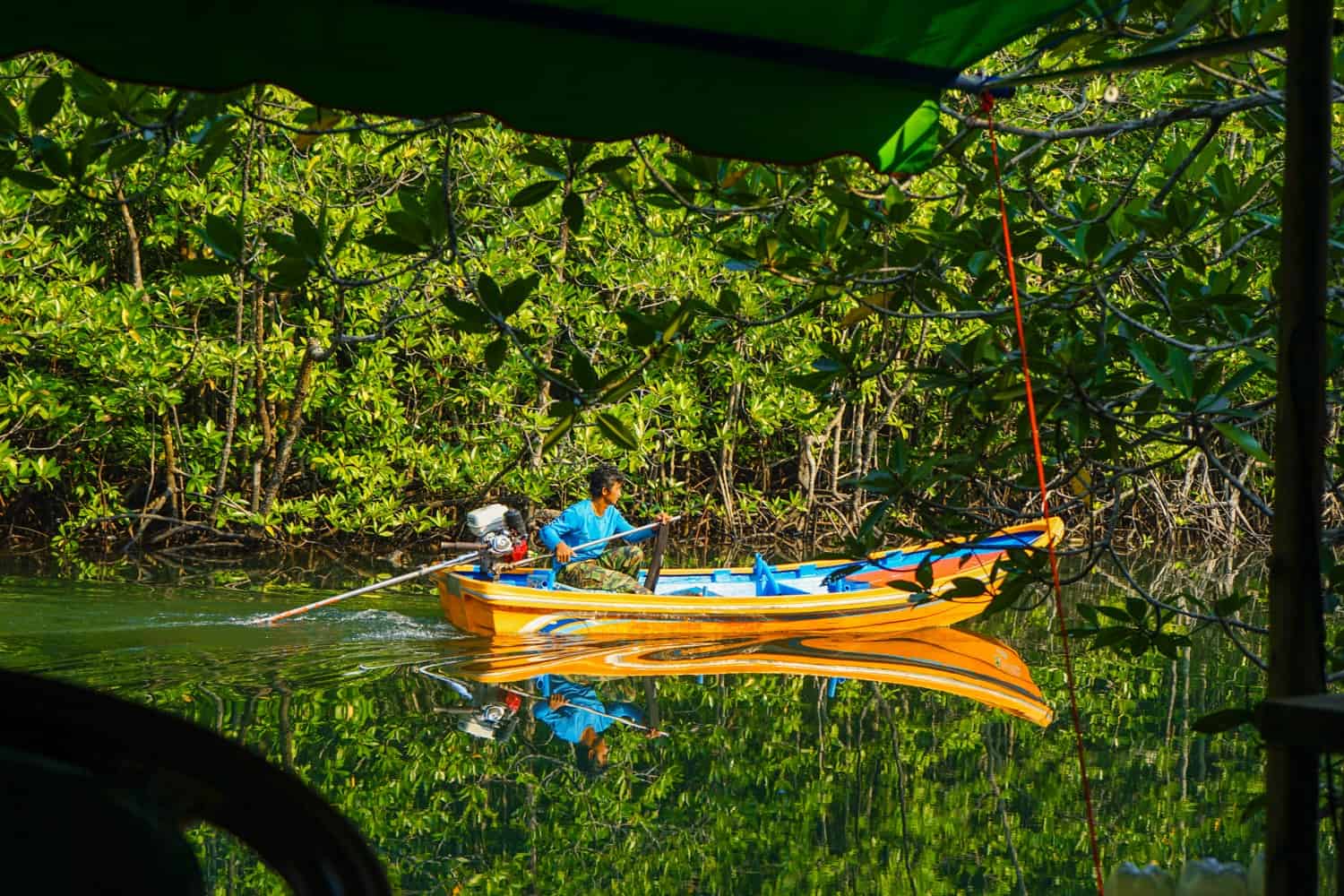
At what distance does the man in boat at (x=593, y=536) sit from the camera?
28.8 ft

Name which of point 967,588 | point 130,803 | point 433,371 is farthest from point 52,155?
point 433,371

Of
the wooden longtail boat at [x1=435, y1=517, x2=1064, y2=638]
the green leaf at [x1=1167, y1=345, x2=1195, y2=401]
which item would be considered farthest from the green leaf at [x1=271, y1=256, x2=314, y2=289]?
the wooden longtail boat at [x1=435, y1=517, x2=1064, y2=638]

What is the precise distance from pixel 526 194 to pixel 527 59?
448 millimetres

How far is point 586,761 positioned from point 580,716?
0.84m

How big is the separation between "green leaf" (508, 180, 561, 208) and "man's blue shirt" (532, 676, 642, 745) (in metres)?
4.11

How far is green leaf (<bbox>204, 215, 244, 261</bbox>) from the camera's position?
2246 millimetres

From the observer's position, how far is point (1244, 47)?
1.71m

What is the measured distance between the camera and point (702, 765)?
5711mm

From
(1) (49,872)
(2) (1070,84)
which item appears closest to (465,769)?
(1) (49,872)

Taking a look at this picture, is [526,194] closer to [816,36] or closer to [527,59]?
[527,59]

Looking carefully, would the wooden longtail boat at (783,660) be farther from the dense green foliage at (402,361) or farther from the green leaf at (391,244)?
the green leaf at (391,244)

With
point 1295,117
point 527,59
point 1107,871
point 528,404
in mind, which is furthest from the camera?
point 528,404

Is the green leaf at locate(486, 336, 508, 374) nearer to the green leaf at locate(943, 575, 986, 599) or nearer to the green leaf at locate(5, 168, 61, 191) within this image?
the green leaf at locate(5, 168, 61, 191)

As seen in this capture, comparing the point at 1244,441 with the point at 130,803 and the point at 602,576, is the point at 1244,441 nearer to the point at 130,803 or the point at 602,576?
the point at 130,803
